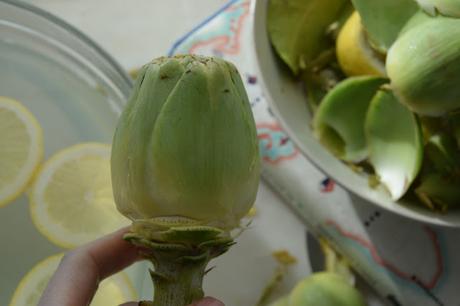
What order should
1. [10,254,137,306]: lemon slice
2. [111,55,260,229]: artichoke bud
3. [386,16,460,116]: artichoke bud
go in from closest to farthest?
[111,55,260,229]: artichoke bud < [386,16,460,116]: artichoke bud < [10,254,137,306]: lemon slice

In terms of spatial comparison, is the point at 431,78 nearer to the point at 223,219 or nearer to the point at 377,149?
the point at 377,149

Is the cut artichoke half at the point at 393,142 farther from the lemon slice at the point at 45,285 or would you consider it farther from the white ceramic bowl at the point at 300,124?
the lemon slice at the point at 45,285

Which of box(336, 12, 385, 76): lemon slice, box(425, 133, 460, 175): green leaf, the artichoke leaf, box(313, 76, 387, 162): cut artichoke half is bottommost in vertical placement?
box(425, 133, 460, 175): green leaf

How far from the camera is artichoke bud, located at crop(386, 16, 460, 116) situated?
1.38 ft

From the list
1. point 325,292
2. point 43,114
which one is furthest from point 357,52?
point 43,114

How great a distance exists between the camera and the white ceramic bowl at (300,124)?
0.47 meters

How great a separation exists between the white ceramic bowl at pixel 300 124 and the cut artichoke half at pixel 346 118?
0.04 feet

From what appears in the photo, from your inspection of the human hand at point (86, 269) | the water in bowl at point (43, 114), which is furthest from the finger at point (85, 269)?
the water in bowl at point (43, 114)

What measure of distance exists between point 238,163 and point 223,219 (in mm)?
34

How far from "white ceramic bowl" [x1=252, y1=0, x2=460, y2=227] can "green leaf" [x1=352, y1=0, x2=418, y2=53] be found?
9 cm

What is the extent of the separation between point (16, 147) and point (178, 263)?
315mm

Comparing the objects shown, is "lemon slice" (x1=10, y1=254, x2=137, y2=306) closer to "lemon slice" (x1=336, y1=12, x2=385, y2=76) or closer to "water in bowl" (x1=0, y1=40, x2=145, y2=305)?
"water in bowl" (x1=0, y1=40, x2=145, y2=305)

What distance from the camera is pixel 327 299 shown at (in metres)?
0.48

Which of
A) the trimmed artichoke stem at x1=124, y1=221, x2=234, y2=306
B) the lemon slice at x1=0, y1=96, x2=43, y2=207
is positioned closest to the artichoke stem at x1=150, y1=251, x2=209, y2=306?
the trimmed artichoke stem at x1=124, y1=221, x2=234, y2=306
